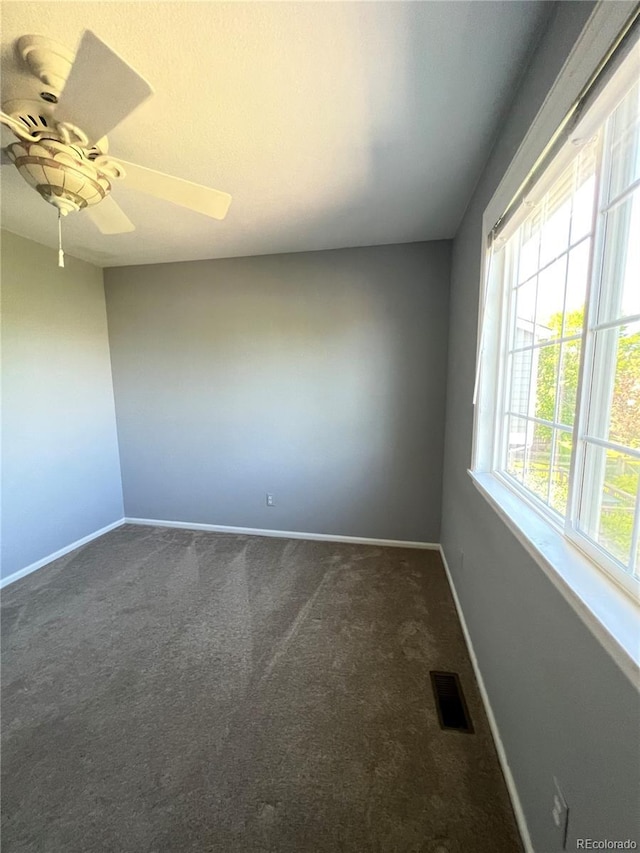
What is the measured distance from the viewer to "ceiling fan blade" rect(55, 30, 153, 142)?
2.93 feet

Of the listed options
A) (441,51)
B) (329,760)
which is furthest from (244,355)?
(329,760)

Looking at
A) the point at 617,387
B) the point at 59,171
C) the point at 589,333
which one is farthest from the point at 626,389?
the point at 59,171

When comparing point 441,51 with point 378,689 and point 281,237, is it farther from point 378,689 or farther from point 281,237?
point 378,689

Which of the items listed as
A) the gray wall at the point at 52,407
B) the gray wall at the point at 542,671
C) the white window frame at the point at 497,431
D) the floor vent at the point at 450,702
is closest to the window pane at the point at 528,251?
the white window frame at the point at 497,431

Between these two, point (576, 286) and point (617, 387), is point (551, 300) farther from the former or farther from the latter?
point (617, 387)

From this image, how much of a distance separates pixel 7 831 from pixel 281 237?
325cm

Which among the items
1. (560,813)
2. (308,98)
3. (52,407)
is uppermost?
(308,98)

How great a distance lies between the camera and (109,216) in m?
1.63

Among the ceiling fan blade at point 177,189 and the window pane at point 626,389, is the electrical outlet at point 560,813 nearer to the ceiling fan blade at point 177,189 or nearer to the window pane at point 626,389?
the window pane at point 626,389

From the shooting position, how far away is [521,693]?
1.11 m

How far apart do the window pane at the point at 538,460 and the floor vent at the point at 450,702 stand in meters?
1.04

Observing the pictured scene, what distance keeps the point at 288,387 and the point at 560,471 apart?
7.35 feet

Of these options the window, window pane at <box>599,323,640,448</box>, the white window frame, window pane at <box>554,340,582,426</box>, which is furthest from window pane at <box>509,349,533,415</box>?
window pane at <box>599,323,640,448</box>

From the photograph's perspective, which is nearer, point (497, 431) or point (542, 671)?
point (542, 671)
